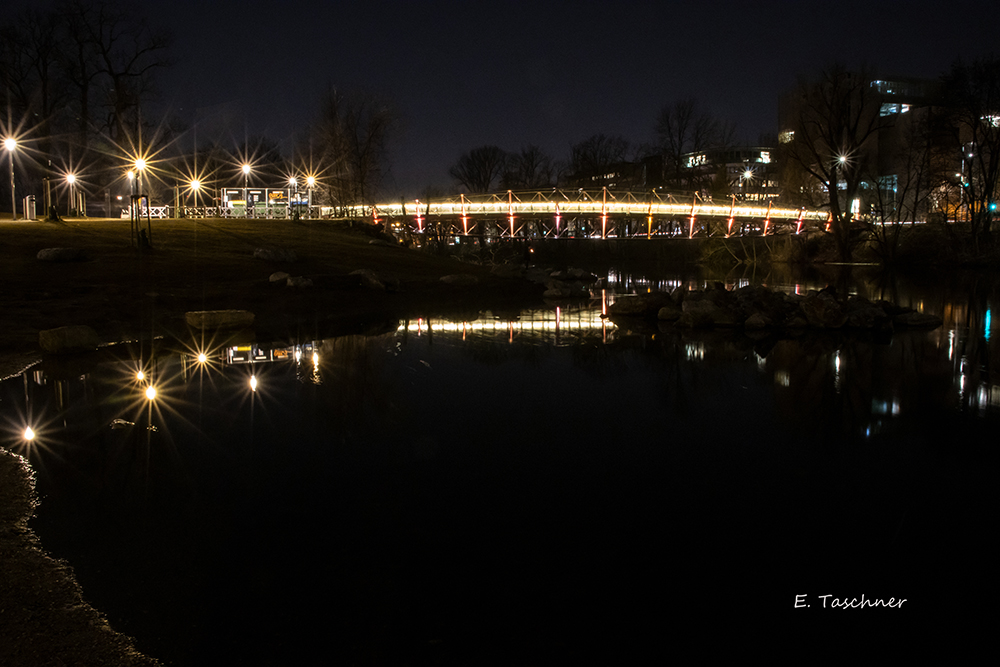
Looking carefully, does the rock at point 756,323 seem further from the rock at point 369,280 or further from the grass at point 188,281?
the rock at point 369,280

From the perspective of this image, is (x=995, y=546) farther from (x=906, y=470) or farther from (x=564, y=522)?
(x=564, y=522)

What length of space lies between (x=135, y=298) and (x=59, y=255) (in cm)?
521

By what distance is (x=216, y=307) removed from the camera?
20.8 meters

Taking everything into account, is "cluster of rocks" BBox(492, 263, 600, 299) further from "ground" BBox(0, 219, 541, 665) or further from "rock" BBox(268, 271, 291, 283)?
"rock" BBox(268, 271, 291, 283)

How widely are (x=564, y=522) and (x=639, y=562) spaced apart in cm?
91

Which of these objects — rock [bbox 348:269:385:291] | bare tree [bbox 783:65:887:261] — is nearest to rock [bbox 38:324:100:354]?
rock [bbox 348:269:385:291]

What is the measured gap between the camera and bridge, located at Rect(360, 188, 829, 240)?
59438 mm

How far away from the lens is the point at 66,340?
13977 millimetres

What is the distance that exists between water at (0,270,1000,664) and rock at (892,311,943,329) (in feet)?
24.1

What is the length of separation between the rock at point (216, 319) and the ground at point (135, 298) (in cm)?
39

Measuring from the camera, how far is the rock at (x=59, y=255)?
22578 mm

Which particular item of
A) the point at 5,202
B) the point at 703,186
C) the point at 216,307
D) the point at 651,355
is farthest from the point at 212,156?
the point at 651,355

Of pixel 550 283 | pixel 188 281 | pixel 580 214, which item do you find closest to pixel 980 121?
pixel 580 214

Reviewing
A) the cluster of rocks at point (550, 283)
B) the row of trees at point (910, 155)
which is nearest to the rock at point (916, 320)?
the cluster of rocks at point (550, 283)
